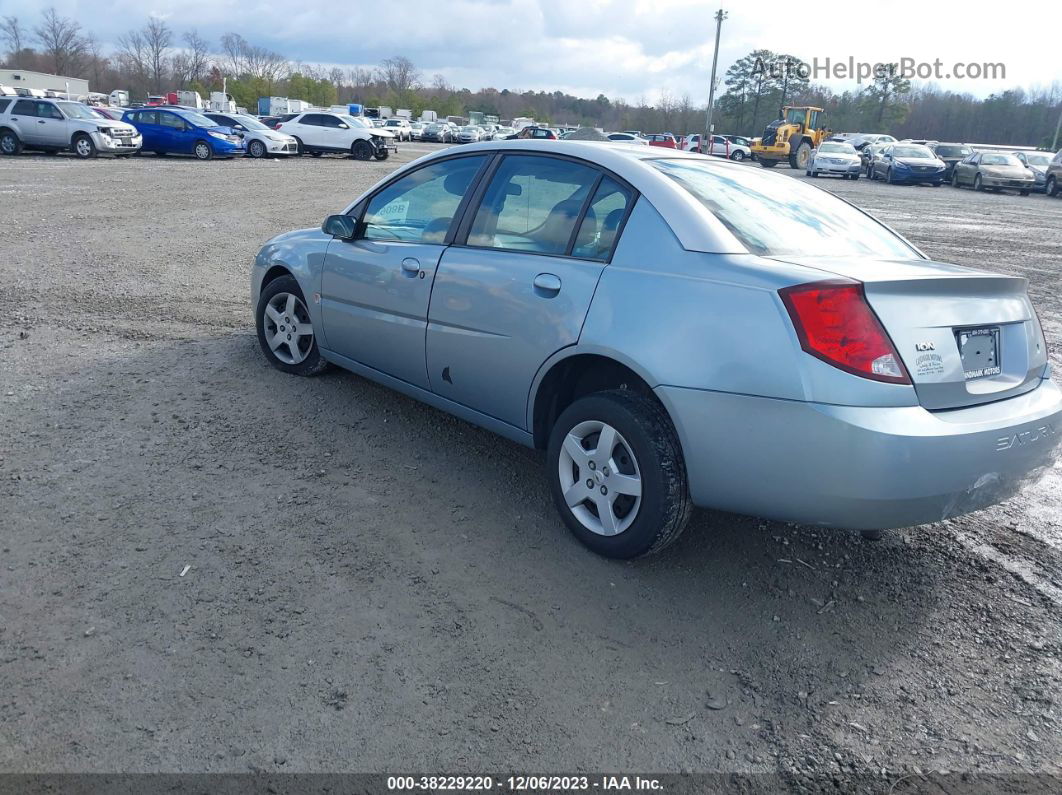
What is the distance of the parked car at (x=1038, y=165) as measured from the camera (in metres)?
30.7

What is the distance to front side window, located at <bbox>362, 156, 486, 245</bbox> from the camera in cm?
429

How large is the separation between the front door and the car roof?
→ 0.83 ft

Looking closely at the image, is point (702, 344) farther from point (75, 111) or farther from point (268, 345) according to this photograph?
point (75, 111)

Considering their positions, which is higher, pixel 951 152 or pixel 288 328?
pixel 951 152

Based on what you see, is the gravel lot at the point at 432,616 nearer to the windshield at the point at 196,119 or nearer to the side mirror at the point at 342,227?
the side mirror at the point at 342,227

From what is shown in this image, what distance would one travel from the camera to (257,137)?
29.7 meters

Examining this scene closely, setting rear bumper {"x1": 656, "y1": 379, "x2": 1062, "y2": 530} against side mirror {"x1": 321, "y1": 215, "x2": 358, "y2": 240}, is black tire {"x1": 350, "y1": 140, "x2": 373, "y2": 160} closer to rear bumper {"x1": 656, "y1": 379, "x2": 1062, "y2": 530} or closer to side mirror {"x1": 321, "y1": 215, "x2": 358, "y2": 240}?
side mirror {"x1": 321, "y1": 215, "x2": 358, "y2": 240}

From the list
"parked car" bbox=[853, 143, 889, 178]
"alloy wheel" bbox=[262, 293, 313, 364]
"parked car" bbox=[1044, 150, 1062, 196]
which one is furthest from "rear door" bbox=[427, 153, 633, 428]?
"parked car" bbox=[853, 143, 889, 178]

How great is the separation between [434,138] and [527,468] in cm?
6295

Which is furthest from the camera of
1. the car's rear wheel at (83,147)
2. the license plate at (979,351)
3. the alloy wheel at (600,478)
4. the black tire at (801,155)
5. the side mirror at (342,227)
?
the black tire at (801,155)

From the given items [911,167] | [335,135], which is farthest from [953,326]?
[911,167]

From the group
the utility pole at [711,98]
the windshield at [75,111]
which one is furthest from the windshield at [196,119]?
the utility pole at [711,98]

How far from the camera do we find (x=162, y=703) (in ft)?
8.21

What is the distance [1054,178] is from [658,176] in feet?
107
